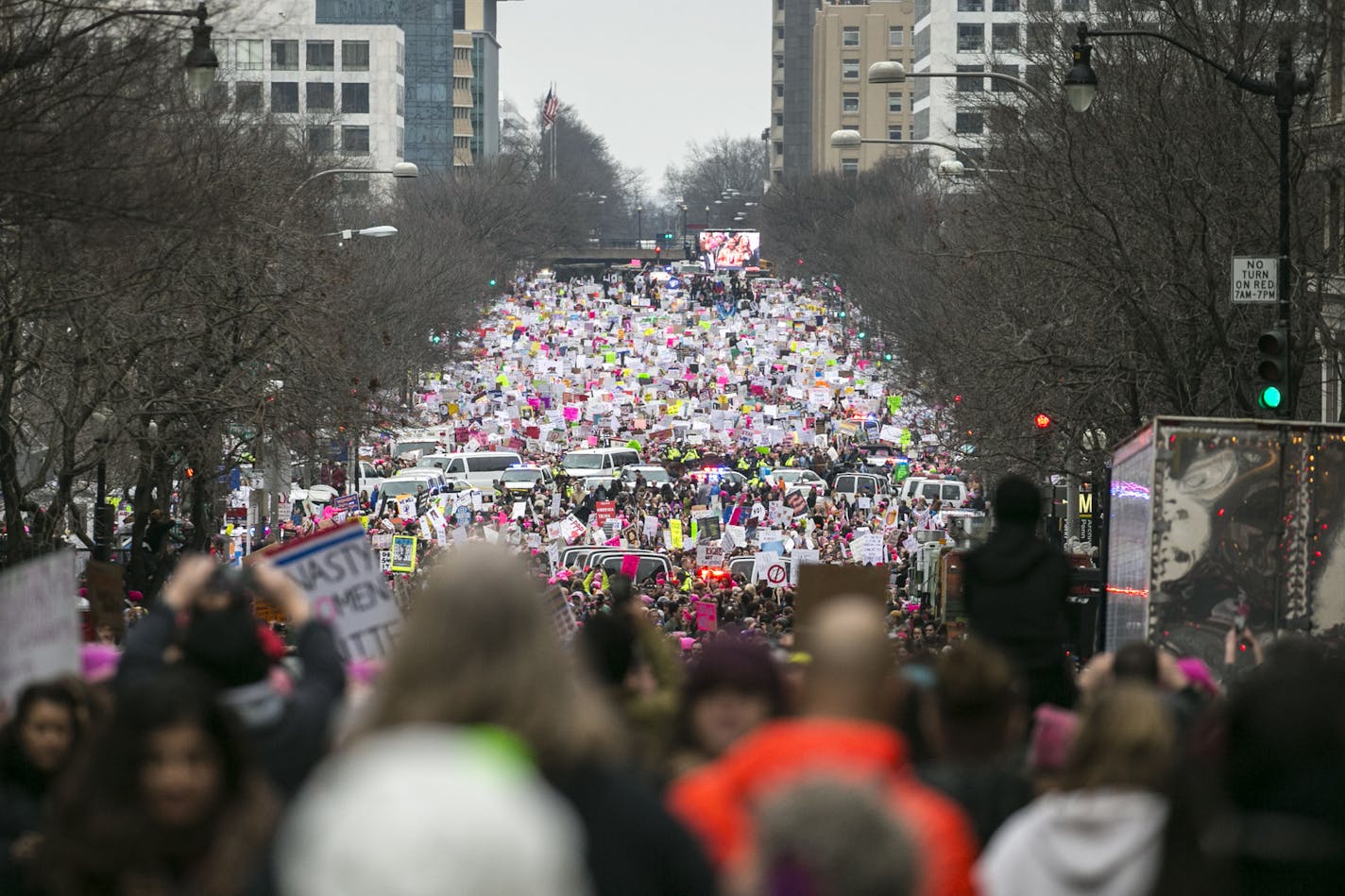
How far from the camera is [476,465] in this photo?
2271 inches

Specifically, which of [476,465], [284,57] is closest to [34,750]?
[476,465]

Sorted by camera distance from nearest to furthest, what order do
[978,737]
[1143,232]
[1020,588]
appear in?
[978,737]
[1020,588]
[1143,232]

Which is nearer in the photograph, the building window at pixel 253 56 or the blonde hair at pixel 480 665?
the blonde hair at pixel 480 665

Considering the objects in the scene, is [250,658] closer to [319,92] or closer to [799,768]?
[799,768]

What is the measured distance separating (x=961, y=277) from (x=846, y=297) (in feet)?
228

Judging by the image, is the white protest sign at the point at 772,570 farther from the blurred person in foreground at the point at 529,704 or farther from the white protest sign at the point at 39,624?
the blurred person in foreground at the point at 529,704

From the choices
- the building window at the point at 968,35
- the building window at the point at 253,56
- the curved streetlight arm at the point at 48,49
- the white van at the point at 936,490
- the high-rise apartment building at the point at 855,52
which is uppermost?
the high-rise apartment building at the point at 855,52

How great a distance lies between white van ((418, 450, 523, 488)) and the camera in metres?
56.4

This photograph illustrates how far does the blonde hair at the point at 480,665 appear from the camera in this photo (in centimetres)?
438

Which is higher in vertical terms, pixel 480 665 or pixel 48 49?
pixel 48 49

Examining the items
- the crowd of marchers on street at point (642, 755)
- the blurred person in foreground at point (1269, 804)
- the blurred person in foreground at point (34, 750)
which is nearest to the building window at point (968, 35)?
the crowd of marchers on street at point (642, 755)

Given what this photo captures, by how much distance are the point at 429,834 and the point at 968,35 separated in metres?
138

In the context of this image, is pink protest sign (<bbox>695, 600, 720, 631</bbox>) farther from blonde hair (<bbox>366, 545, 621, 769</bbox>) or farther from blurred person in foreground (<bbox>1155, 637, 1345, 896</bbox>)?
blonde hair (<bbox>366, 545, 621, 769</bbox>)

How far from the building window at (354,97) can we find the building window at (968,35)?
1295 inches
